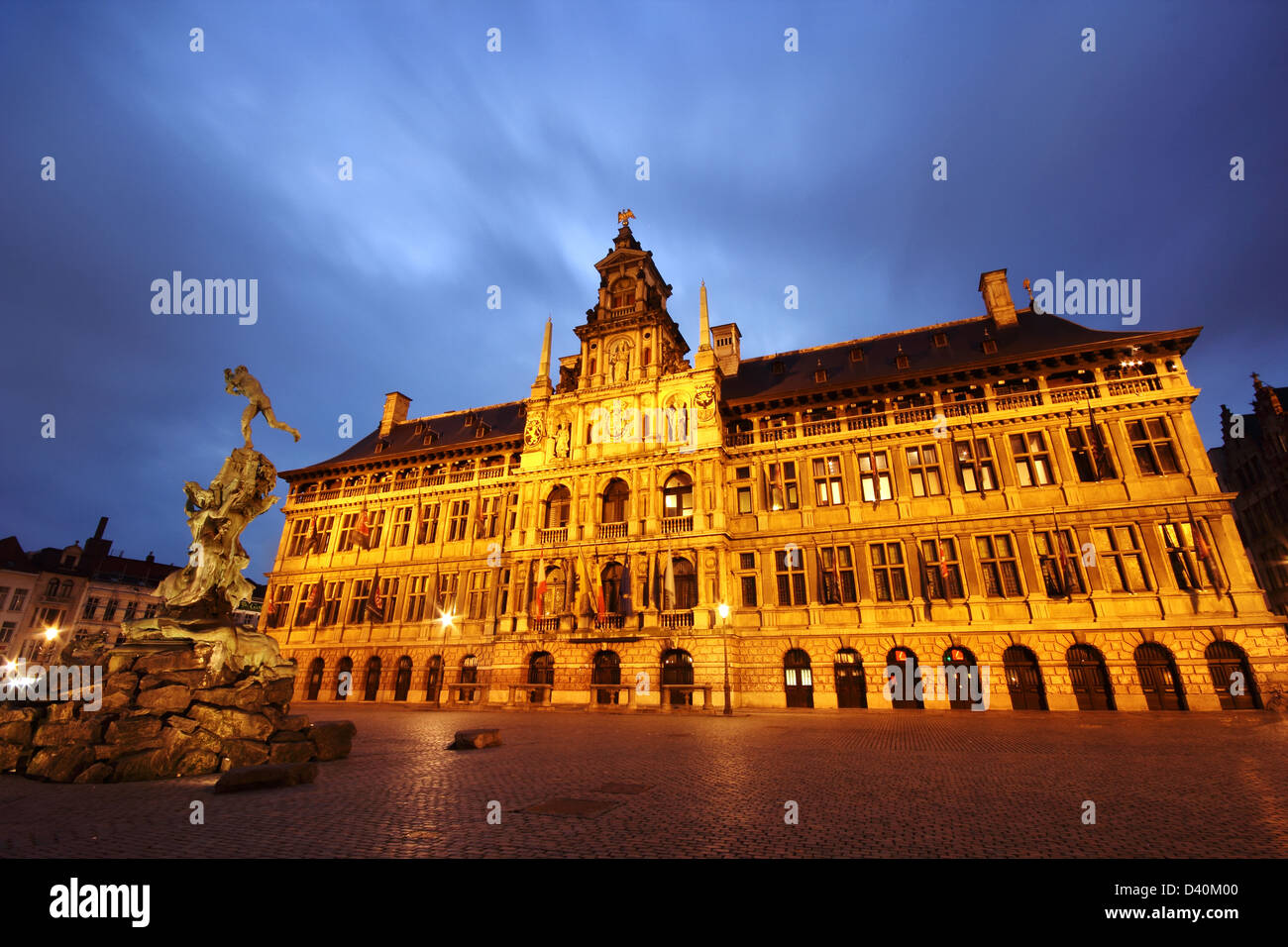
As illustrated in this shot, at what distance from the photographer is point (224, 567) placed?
12.6 metres

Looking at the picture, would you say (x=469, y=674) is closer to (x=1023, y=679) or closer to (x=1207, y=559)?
(x=1023, y=679)

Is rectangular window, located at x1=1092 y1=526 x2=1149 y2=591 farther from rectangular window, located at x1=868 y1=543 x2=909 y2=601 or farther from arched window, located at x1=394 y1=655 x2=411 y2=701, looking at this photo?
arched window, located at x1=394 y1=655 x2=411 y2=701

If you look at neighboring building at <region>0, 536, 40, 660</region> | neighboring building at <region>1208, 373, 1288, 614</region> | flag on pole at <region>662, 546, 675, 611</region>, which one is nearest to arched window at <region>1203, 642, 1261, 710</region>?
flag on pole at <region>662, 546, 675, 611</region>

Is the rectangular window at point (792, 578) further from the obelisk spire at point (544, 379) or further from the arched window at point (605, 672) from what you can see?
the obelisk spire at point (544, 379)

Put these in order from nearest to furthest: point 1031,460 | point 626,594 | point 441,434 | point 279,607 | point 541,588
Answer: point 1031,460, point 626,594, point 541,588, point 279,607, point 441,434

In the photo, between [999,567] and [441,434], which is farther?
[441,434]

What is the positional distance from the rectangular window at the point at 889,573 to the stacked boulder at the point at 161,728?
21.3m

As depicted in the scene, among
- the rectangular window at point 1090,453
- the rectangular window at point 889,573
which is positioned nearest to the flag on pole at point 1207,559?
the rectangular window at point 1090,453

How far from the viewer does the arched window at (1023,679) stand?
21656 mm

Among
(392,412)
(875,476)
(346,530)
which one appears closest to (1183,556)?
(875,476)

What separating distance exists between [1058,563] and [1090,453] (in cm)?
522
